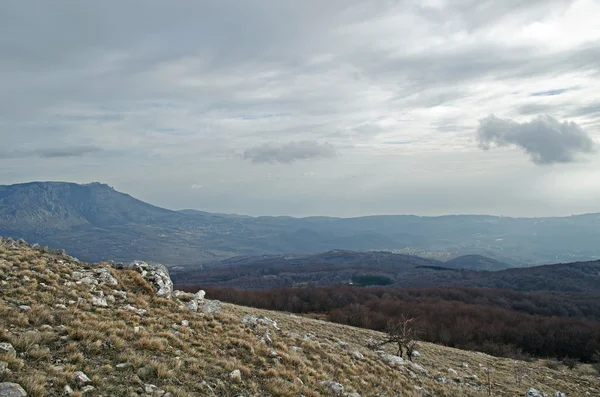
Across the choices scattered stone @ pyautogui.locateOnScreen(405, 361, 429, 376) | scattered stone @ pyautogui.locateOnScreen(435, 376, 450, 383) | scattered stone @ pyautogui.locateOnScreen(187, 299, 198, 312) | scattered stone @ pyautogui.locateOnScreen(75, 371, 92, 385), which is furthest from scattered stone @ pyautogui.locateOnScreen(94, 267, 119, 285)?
scattered stone @ pyautogui.locateOnScreen(435, 376, 450, 383)

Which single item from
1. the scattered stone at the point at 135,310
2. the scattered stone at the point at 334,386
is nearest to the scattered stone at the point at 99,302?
the scattered stone at the point at 135,310

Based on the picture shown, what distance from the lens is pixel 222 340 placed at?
15.2 meters

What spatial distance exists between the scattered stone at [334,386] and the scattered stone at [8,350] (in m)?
10.1

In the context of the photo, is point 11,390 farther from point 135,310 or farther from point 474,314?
point 474,314

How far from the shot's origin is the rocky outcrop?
64.3 ft

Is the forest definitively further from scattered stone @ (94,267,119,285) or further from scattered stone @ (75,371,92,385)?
scattered stone @ (75,371,92,385)

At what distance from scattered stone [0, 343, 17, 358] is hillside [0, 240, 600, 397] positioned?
0.9 inches

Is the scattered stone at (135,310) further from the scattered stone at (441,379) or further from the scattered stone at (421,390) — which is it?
the scattered stone at (441,379)

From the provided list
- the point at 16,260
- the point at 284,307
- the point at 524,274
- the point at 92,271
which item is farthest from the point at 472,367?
the point at 524,274

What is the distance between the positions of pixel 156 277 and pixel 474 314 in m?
79.8

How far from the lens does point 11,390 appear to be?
752 centimetres

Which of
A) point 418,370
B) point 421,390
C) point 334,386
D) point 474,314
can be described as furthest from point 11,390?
point 474,314

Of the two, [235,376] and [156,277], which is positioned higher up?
[156,277]

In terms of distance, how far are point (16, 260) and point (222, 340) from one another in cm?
1070
